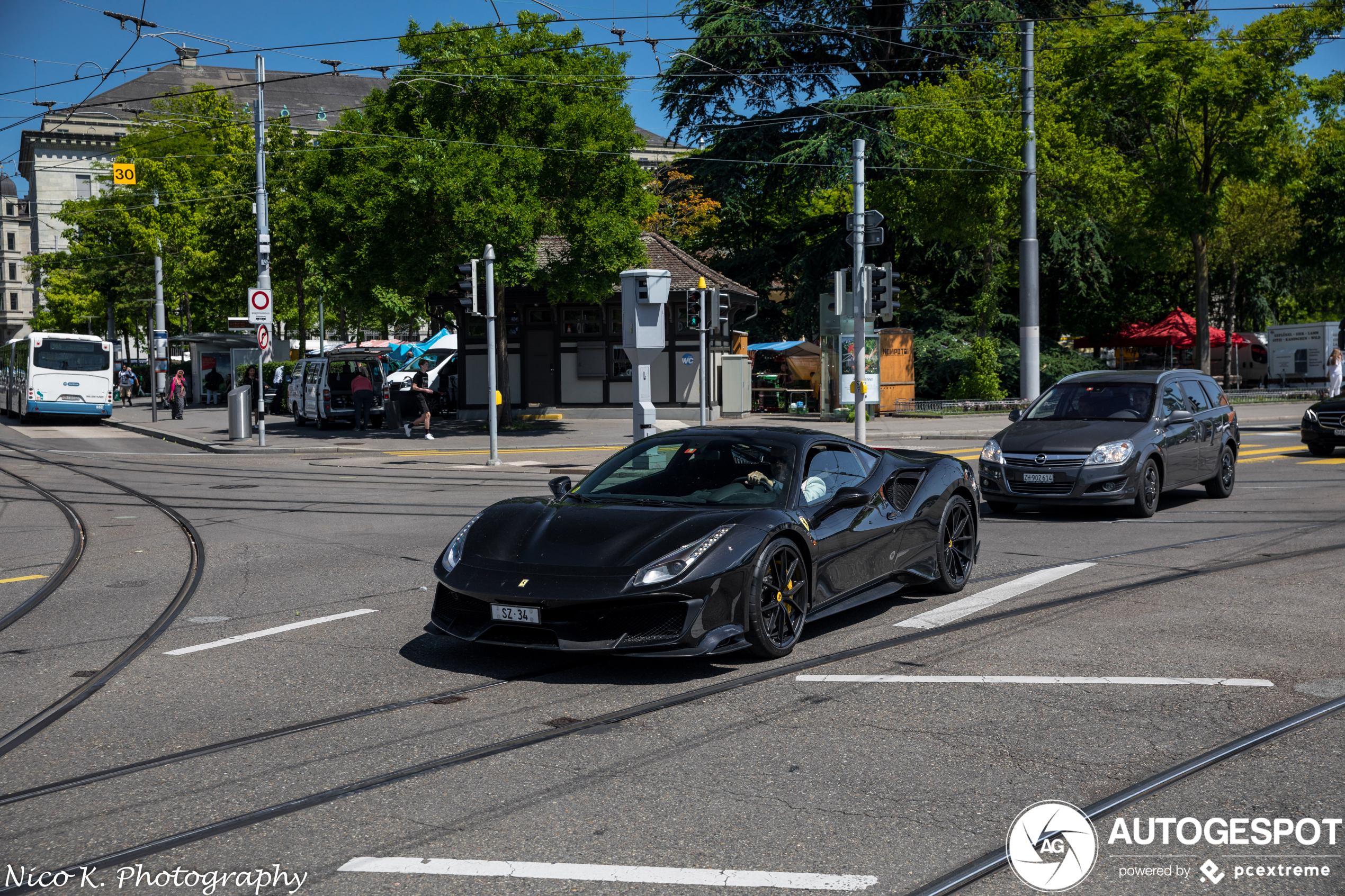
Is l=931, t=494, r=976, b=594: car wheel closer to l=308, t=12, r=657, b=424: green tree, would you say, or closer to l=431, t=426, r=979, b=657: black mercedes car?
l=431, t=426, r=979, b=657: black mercedes car

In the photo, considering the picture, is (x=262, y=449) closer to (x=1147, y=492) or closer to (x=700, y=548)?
(x=1147, y=492)

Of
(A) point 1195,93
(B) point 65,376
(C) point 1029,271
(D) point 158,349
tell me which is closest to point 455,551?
(C) point 1029,271

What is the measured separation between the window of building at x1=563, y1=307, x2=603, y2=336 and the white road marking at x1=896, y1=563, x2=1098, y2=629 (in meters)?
27.4

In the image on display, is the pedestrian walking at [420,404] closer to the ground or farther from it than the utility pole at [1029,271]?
closer to the ground

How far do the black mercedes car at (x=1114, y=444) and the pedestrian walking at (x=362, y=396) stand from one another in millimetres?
20486

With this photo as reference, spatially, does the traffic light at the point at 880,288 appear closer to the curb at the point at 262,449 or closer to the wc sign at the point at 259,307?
the curb at the point at 262,449

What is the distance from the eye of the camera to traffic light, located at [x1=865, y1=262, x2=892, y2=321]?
20516mm

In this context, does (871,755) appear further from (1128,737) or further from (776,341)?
(776,341)

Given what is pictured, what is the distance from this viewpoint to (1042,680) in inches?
236

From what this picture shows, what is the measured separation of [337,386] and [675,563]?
90.6 feet

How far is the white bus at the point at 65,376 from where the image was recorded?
115 ft

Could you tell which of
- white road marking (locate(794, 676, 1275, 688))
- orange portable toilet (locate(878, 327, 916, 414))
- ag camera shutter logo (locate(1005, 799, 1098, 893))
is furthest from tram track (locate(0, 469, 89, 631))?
orange portable toilet (locate(878, 327, 916, 414))

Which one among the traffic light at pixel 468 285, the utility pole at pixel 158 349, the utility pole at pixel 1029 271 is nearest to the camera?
the traffic light at pixel 468 285

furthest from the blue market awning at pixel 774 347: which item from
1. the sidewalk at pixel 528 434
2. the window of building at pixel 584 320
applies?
the window of building at pixel 584 320
